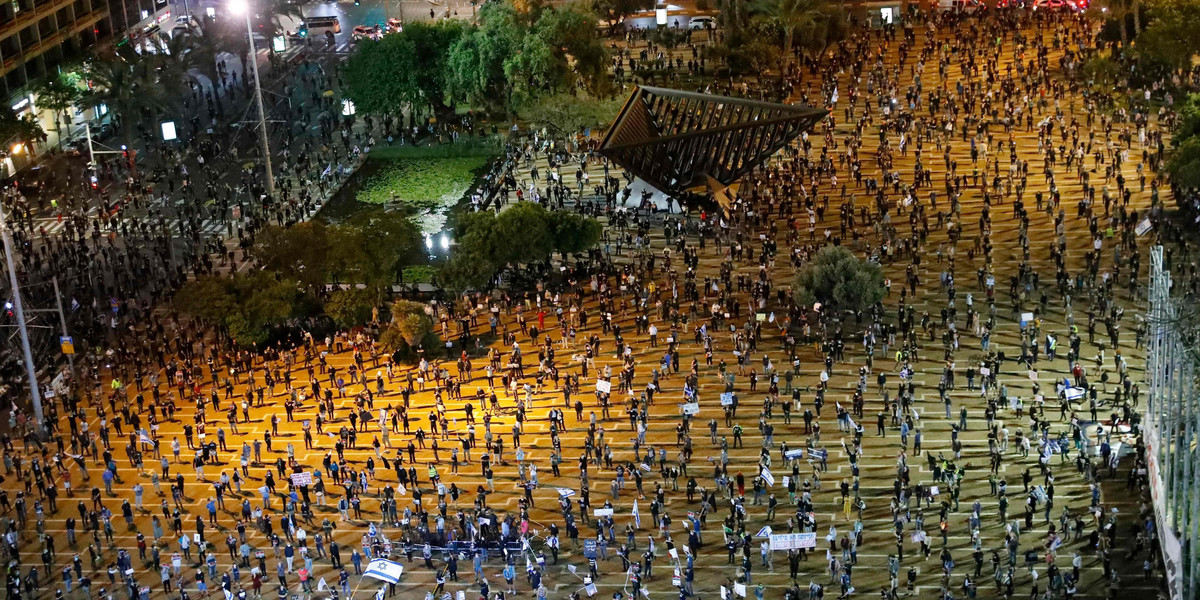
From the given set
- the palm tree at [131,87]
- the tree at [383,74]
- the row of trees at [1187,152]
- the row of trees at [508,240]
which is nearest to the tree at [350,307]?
the row of trees at [508,240]

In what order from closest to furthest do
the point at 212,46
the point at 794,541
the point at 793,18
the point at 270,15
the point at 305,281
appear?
the point at 794,541 < the point at 305,281 < the point at 793,18 < the point at 212,46 < the point at 270,15

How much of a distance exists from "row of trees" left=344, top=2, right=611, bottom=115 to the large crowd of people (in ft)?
23.5

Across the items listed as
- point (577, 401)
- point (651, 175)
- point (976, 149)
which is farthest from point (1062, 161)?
point (577, 401)

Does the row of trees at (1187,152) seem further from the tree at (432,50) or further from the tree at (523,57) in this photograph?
the tree at (432,50)

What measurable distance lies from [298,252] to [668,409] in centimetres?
2149

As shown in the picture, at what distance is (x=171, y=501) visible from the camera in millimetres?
77125

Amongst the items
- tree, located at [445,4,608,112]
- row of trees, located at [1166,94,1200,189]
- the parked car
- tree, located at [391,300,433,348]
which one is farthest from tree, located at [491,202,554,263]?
the parked car

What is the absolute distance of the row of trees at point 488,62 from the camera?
4692 inches

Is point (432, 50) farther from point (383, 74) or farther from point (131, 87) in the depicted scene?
point (131, 87)

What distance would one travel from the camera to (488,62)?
4712 inches

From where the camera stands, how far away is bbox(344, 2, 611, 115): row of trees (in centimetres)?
11919

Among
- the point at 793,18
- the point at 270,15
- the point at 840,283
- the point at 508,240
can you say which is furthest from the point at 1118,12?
the point at 270,15

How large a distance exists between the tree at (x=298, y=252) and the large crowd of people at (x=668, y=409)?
340 cm

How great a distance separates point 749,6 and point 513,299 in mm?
45719
